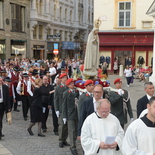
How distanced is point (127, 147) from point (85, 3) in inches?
2201

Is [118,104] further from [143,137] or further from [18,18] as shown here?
[18,18]

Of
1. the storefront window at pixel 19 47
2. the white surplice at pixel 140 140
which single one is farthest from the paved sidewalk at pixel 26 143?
the storefront window at pixel 19 47

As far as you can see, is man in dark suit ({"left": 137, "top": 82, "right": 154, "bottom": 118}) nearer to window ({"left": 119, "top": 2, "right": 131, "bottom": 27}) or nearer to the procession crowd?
the procession crowd

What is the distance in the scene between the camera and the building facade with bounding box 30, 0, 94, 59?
38.9m

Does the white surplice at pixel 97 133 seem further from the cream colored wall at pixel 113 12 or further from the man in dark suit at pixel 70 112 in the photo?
the cream colored wall at pixel 113 12

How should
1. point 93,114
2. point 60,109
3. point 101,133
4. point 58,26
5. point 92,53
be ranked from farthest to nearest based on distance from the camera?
1. point 58,26
2. point 92,53
3. point 60,109
4. point 93,114
5. point 101,133

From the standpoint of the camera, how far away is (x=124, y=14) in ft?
98.2

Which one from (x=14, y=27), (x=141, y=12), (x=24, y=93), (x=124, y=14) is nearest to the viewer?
(x=24, y=93)

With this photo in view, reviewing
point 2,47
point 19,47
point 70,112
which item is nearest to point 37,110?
point 70,112

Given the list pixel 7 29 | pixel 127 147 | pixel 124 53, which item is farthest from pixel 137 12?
pixel 127 147

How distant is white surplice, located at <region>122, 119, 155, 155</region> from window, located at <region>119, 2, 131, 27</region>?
2752 cm

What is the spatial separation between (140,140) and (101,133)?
86 cm

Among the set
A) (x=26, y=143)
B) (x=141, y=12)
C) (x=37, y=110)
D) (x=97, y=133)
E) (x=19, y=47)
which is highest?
(x=141, y=12)

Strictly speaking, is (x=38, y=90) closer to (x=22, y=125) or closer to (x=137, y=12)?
(x=22, y=125)
